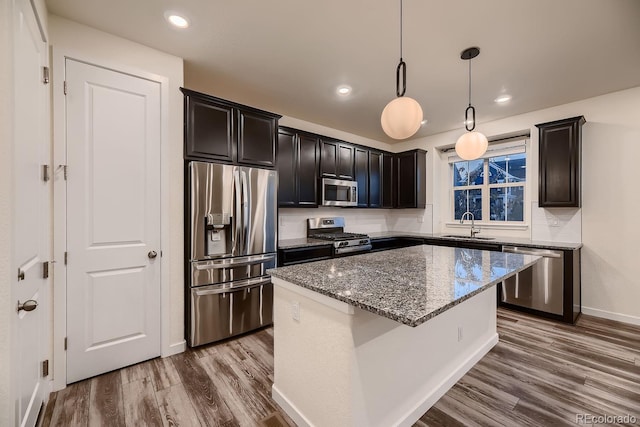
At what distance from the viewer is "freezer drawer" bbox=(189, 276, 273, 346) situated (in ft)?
8.16

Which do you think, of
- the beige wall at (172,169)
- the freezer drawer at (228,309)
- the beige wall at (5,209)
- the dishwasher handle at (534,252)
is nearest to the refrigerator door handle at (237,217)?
the freezer drawer at (228,309)

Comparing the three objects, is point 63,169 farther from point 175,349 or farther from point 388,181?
point 388,181

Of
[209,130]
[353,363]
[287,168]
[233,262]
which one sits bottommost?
[353,363]

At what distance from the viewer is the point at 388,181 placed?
16.4 feet

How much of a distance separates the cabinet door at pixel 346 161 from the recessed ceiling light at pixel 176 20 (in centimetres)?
253

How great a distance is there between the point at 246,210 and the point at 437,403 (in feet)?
7.34

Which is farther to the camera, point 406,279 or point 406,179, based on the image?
point 406,179

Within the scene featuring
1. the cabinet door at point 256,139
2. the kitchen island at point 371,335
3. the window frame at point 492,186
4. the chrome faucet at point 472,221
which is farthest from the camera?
the chrome faucet at point 472,221

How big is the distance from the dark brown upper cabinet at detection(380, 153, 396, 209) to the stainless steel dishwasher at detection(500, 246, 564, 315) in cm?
197

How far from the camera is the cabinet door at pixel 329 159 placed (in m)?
3.93

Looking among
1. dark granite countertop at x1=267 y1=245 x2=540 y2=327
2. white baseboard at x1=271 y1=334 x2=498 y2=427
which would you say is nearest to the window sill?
dark granite countertop at x1=267 y1=245 x2=540 y2=327

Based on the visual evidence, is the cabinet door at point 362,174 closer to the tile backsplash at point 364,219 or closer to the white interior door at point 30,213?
the tile backsplash at point 364,219

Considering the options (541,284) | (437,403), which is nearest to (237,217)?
(437,403)

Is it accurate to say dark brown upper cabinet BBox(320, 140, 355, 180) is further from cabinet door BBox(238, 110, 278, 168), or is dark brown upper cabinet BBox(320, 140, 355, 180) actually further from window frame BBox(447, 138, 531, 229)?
window frame BBox(447, 138, 531, 229)
